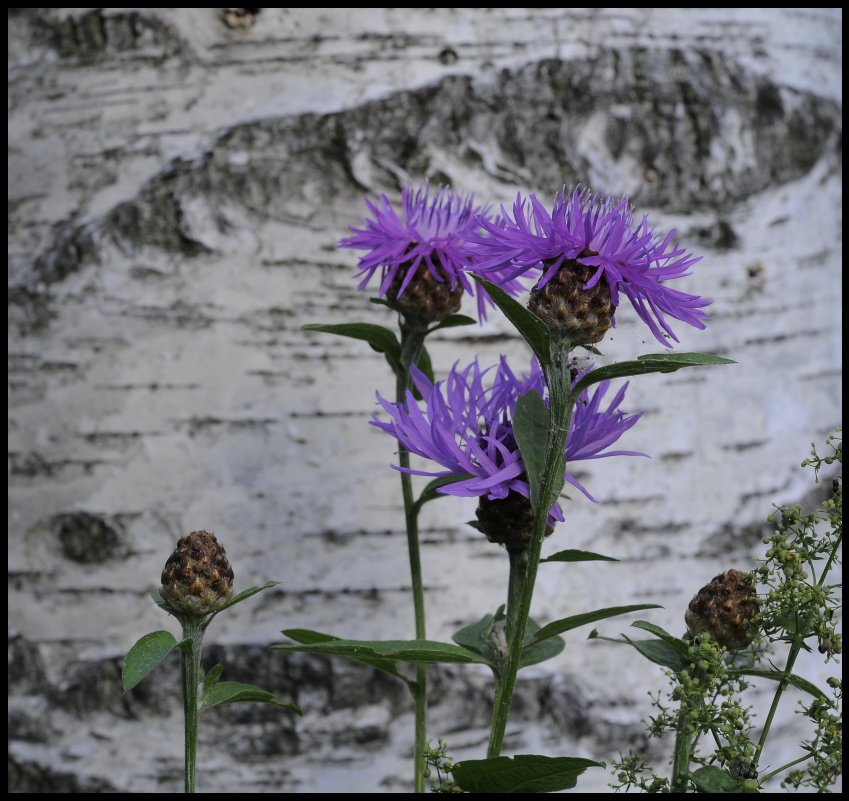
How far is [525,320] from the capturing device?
39cm

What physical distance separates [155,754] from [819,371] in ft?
2.26

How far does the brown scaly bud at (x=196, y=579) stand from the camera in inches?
18.1

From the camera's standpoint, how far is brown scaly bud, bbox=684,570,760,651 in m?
0.45

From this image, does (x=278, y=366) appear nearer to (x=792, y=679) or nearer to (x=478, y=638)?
(x=478, y=638)

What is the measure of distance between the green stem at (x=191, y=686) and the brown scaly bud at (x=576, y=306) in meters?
0.22

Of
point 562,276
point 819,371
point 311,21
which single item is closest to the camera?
point 562,276

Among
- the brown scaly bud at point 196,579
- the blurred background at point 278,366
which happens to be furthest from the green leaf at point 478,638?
the blurred background at point 278,366

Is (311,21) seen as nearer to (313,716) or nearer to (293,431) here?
(293,431)

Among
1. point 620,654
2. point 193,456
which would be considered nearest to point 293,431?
point 193,456

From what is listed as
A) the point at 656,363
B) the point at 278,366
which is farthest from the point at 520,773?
the point at 278,366

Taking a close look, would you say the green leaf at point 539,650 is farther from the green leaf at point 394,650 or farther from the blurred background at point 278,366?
the blurred background at point 278,366

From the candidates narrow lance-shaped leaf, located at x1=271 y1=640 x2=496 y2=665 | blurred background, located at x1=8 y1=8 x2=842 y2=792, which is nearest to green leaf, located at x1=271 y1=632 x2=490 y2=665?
narrow lance-shaped leaf, located at x1=271 y1=640 x2=496 y2=665

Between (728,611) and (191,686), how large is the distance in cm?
25

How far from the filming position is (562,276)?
0.42m
